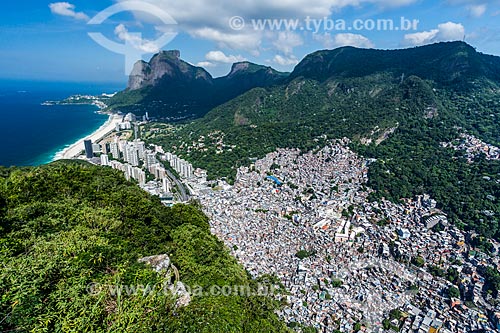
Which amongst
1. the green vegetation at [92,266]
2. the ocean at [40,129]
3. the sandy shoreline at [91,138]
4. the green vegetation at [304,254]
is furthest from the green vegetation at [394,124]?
the green vegetation at [92,266]

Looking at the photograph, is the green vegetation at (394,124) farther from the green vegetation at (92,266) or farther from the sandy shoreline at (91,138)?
the green vegetation at (92,266)

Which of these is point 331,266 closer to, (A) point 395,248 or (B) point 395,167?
(A) point 395,248

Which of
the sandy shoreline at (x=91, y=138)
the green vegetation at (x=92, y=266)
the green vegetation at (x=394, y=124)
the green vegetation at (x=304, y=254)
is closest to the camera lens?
the green vegetation at (x=92, y=266)

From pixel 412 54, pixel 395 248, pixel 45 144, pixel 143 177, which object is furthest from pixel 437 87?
pixel 45 144

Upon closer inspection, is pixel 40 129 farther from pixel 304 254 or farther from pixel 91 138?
pixel 304 254

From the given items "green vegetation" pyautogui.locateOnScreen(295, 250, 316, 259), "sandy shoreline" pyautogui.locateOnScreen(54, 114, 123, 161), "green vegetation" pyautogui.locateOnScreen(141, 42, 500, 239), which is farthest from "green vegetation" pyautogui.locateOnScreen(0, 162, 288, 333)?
"sandy shoreline" pyautogui.locateOnScreen(54, 114, 123, 161)

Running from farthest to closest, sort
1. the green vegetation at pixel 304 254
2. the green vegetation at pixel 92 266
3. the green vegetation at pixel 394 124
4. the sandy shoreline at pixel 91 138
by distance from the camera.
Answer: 1. the sandy shoreline at pixel 91 138
2. the green vegetation at pixel 394 124
3. the green vegetation at pixel 304 254
4. the green vegetation at pixel 92 266
